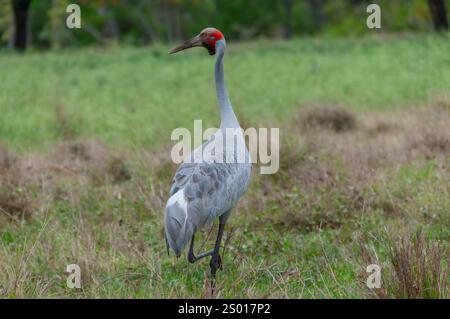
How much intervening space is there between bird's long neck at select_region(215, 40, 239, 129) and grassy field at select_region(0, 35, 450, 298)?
2.76 feet

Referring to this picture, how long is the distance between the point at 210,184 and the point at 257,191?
2.39m

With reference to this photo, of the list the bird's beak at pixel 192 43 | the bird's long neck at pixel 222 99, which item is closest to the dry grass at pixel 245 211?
the bird's long neck at pixel 222 99

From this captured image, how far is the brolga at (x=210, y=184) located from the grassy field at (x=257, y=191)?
1.06ft

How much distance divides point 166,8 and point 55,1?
37.6 feet

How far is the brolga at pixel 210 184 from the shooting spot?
5141 millimetres

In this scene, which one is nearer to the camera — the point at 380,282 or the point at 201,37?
the point at 380,282

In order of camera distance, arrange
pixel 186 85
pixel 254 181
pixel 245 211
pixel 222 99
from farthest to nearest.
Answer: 1. pixel 186 85
2. pixel 254 181
3. pixel 245 211
4. pixel 222 99

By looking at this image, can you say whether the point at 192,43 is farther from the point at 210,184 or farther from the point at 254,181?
the point at 254,181

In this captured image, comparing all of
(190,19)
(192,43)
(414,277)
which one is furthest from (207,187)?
(190,19)

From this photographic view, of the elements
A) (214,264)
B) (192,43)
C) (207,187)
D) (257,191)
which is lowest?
(214,264)

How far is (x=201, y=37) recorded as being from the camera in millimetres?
6027

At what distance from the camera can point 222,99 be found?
5.86 meters
